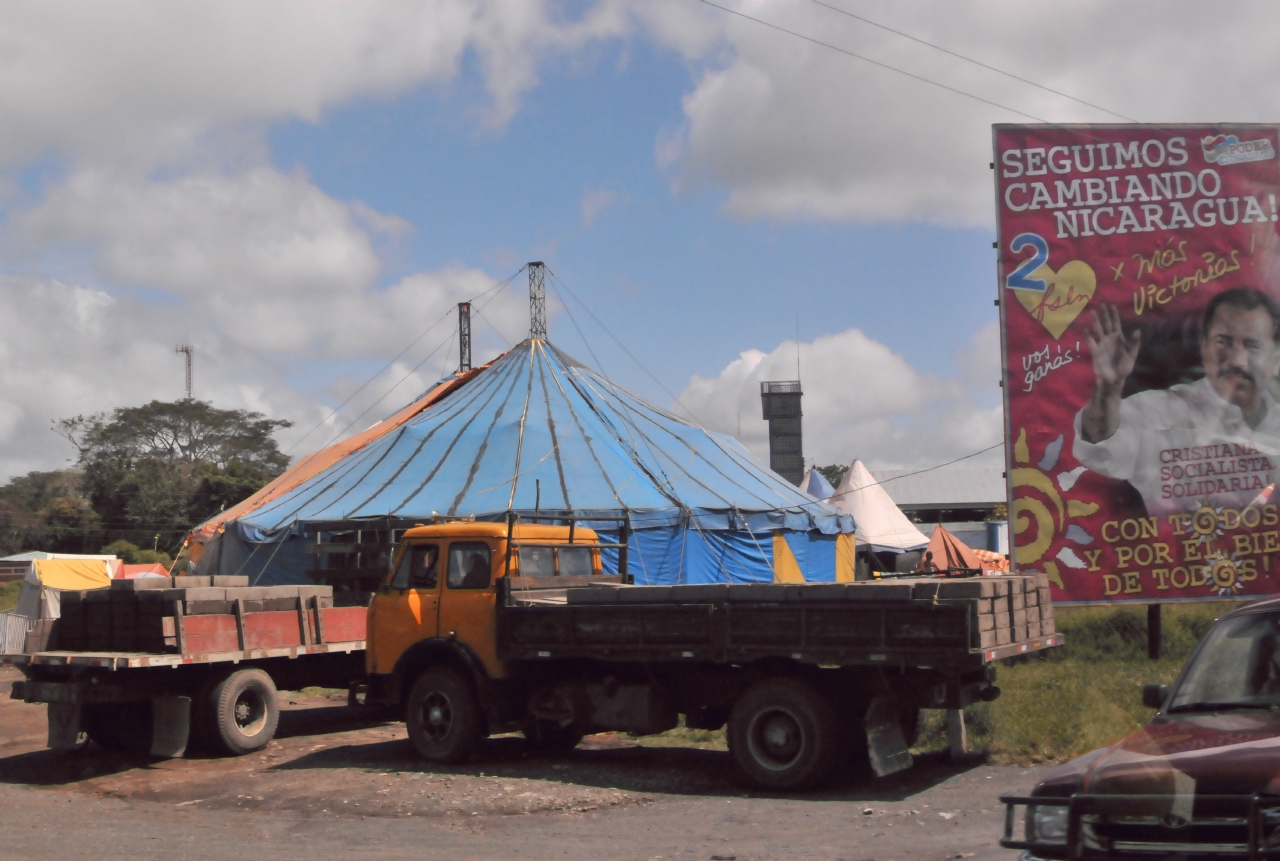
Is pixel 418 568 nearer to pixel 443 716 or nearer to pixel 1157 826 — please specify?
pixel 443 716

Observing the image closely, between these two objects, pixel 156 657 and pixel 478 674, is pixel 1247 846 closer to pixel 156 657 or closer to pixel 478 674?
pixel 478 674

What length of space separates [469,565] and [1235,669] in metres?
7.61

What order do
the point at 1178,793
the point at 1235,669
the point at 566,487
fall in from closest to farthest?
the point at 1178,793, the point at 1235,669, the point at 566,487

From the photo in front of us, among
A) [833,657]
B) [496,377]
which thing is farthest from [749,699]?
[496,377]

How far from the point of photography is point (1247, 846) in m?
4.09

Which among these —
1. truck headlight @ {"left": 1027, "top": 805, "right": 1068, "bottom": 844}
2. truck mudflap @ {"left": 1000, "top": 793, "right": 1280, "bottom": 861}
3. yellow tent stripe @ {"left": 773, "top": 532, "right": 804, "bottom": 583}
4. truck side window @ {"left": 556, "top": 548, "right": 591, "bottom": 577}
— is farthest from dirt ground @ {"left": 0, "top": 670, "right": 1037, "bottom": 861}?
yellow tent stripe @ {"left": 773, "top": 532, "right": 804, "bottom": 583}

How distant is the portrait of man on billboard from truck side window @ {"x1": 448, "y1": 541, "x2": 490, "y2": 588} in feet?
25.3

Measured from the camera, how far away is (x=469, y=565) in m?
11.8

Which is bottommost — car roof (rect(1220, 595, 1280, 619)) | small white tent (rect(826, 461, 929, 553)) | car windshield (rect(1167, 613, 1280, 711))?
car windshield (rect(1167, 613, 1280, 711))

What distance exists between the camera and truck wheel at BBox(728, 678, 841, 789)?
9.67 metres

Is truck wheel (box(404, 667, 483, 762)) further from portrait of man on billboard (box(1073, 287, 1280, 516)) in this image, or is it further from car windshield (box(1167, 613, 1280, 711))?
portrait of man on billboard (box(1073, 287, 1280, 516))

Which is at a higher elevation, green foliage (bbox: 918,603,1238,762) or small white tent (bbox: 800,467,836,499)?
small white tent (bbox: 800,467,836,499)

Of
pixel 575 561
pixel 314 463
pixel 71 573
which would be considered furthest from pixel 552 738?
pixel 71 573

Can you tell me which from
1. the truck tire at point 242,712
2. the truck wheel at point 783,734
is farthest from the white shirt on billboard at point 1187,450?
the truck tire at point 242,712
